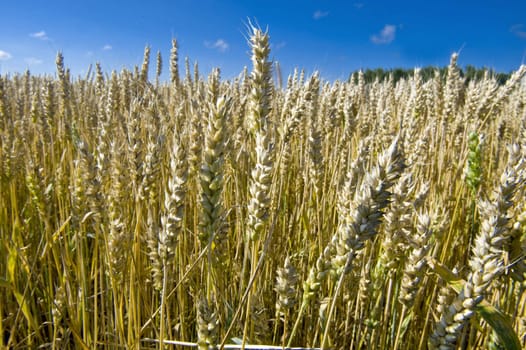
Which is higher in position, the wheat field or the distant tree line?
the distant tree line

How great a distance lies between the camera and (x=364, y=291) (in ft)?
3.66

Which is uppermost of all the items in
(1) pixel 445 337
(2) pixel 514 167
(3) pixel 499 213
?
(2) pixel 514 167

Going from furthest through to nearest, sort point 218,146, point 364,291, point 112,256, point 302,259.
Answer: point 302,259
point 364,291
point 112,256
point 218,146

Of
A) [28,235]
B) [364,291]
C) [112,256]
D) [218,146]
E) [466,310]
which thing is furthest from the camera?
[28,235]

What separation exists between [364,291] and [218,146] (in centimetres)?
70

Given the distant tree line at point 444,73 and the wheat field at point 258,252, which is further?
the distant tree line at point 444,73

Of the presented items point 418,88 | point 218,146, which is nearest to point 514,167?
point 218,146

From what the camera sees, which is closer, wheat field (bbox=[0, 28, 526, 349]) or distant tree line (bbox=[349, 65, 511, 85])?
wheat field (bbox=[0, 28, 526, 349])

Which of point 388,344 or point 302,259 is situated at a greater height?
point 302,259

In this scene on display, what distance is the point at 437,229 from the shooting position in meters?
1.20

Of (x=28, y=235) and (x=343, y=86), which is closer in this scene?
(x=28, y=235)

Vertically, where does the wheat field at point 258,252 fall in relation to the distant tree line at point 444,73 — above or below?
below

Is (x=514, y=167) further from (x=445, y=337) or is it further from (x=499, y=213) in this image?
(x=445, y=337)

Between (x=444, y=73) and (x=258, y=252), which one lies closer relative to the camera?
(x=258, y=252)
